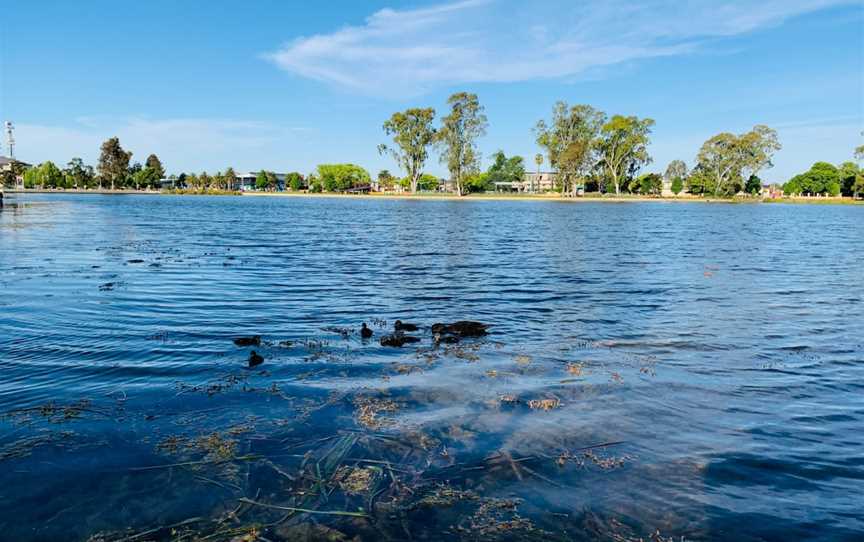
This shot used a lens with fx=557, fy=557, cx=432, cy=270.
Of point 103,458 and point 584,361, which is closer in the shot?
point 103,458

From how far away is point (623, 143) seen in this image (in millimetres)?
148750

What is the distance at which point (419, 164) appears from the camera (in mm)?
152625

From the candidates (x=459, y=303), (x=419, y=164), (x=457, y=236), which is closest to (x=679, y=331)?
(x=459, y=303)

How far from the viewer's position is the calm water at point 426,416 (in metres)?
5.26

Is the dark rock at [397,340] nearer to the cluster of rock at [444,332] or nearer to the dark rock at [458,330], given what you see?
the cluster of rock at [444,332]

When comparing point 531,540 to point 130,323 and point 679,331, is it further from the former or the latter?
point 130,323

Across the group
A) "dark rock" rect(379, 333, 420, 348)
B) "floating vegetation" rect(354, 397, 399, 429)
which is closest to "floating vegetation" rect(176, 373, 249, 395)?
"floating vegetation" rect(354, 397, 399, 429)

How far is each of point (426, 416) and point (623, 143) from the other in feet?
507

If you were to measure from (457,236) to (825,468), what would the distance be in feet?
114

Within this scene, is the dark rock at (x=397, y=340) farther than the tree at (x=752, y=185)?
No

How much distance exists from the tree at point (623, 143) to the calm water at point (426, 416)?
140743 millimetres

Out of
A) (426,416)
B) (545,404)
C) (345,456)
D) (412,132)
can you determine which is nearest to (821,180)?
(412,132)

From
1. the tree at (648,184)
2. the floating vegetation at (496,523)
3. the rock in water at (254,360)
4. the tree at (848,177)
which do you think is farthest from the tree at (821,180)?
the floating vegetation at (496,523)

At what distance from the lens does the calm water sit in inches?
207
